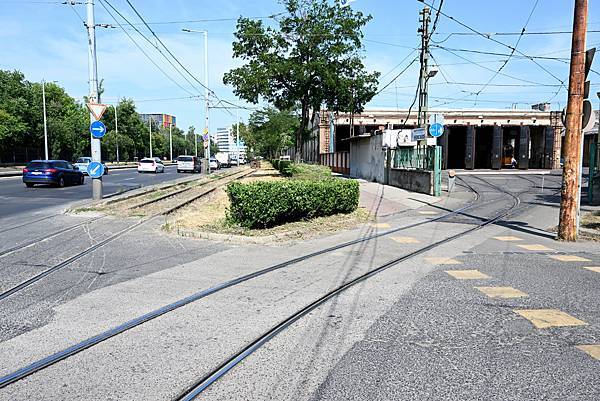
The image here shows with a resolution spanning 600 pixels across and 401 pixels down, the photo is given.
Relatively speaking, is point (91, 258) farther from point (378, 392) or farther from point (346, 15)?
point (346, 15)

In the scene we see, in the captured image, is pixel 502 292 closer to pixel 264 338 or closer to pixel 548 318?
pixel 548 318

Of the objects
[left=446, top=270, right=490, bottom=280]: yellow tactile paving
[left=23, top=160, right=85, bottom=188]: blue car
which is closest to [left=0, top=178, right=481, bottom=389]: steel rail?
[left=446, top=270, right=490, bottom=280]: yellow tactile paving

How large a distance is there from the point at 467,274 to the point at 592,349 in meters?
2.86

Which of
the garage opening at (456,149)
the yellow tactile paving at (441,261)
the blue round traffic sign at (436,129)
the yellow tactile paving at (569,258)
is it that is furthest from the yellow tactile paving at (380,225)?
the garage opening at (456,149)

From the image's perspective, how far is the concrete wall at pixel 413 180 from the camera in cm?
2129

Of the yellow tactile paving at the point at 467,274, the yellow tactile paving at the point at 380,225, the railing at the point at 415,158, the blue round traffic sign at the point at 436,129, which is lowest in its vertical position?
the yellow tactile paving at the point at 380,225

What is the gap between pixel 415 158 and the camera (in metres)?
23.4

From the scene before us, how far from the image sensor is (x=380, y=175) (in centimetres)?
2867

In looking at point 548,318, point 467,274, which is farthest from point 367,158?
point 548,318

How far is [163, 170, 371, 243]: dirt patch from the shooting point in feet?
33.3

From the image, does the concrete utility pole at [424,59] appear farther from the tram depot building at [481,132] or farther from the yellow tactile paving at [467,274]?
the tram depot building at [481,132]

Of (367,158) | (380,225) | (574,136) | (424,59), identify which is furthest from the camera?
(367,158)

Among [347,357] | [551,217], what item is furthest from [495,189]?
[347,357]

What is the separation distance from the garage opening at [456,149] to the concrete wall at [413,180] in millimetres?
25893
